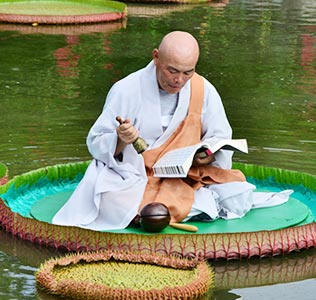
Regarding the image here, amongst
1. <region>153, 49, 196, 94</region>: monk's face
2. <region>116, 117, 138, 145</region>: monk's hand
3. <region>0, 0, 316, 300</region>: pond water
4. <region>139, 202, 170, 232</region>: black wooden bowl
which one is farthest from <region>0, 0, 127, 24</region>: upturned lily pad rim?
<region>139, 202, 170, 232</region>: black wooden bowl

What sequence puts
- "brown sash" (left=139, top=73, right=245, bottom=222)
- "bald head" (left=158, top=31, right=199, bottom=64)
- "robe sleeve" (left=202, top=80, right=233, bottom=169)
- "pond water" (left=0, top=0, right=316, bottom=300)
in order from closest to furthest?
"pond water" (left=0, top=0, right=316, bottom=300), "bald head" (left=158, top=31, right=199, bottom=64), "brown sash" (left=139, top=73, right=245, bottom=222), "robe sleeve" (left=202, top=80, right=233, bottom=169)

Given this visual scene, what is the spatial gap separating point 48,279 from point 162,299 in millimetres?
538

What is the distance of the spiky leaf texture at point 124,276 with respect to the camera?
4.90 meters

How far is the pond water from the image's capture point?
18.2 ft

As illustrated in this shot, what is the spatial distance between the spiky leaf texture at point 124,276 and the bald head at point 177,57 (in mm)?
983

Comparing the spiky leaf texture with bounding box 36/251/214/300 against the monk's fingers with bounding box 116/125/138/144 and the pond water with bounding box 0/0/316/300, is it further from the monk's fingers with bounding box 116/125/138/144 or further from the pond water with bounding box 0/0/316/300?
the monk's fingers with bounding box 116/125/138/144

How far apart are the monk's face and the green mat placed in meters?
0.72

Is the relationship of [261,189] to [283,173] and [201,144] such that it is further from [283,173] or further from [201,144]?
[201,144]

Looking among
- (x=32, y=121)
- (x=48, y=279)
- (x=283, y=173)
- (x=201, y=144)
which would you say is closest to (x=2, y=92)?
(x=32, y=121)

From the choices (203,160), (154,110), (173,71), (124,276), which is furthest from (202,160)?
(124,276)

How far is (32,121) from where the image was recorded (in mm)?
8805

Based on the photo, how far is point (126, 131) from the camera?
18.5 feet

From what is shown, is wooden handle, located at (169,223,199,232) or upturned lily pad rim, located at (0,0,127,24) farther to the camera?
upturned lily pad rim, located at (0,0,127,24)

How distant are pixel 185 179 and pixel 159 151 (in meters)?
0.21
